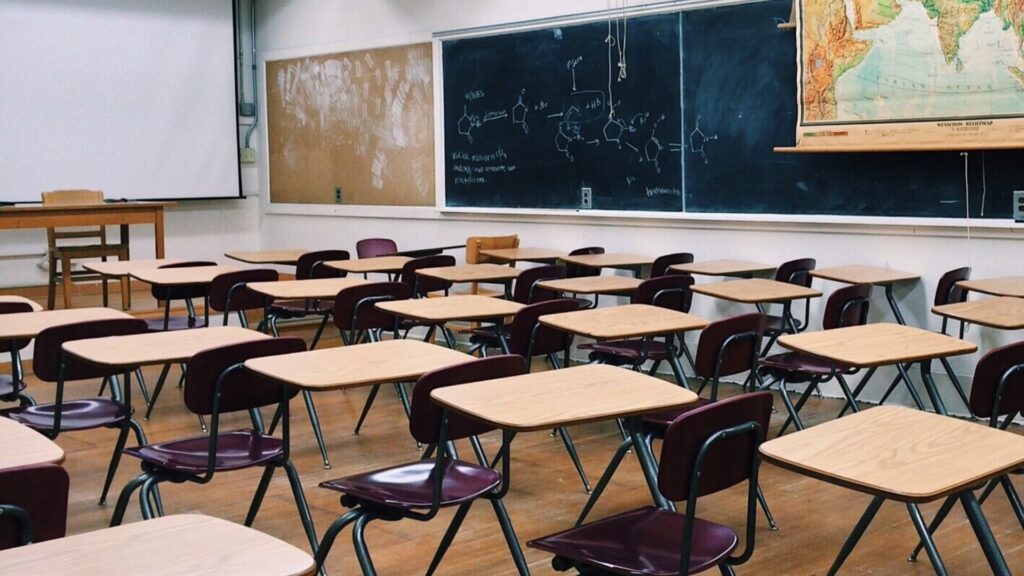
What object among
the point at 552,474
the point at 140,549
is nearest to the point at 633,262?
the point at 552,474

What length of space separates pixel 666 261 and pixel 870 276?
4.51 ft

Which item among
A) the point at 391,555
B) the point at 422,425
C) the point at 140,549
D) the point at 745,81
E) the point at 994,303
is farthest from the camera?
the point at 745,81

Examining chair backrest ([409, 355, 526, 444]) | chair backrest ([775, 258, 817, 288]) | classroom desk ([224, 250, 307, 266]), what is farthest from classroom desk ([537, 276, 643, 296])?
chair backrest ([409, 355, 526, 444])

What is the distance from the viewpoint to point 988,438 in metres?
2.60

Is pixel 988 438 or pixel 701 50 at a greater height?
pixel 701 50

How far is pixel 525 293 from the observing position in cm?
632

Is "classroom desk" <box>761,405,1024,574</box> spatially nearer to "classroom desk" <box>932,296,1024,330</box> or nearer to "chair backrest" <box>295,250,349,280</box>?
"classroom desk" <box>932,296,1024,330</box>

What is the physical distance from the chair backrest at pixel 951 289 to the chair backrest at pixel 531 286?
206cm

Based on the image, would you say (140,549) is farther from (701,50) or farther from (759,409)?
(701,50)

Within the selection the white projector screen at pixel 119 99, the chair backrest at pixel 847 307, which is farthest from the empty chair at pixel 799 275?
the white projector screen at pixel 119 99

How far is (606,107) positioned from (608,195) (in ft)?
1.99

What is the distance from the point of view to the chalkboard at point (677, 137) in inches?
249

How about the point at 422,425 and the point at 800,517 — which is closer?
the point at 422,425

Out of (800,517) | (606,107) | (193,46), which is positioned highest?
(193,46)
